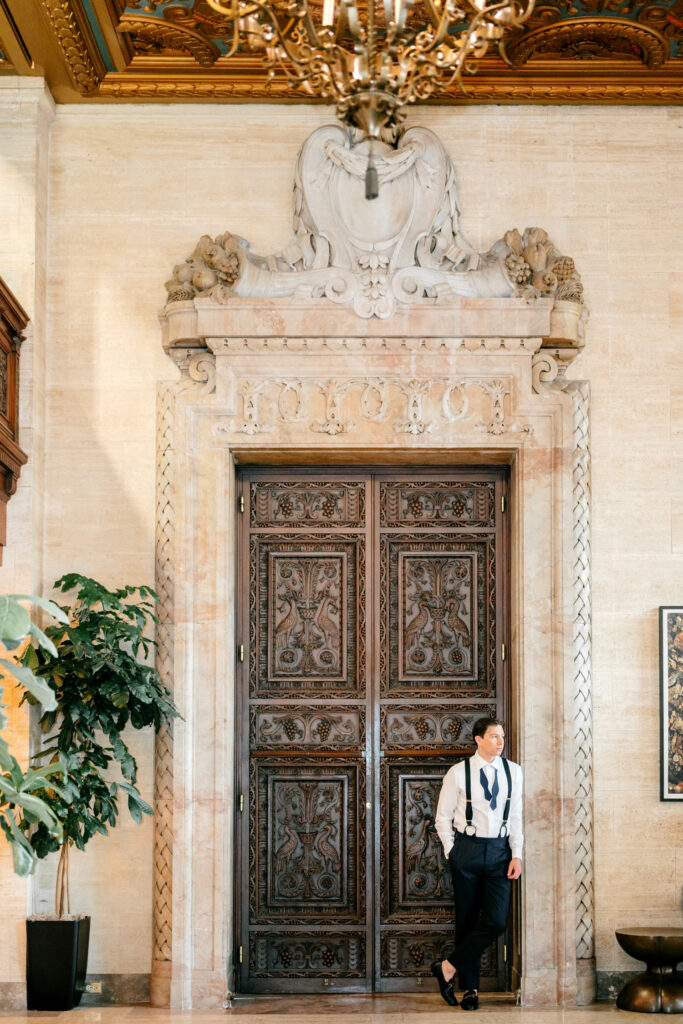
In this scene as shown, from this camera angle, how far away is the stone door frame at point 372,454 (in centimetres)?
696

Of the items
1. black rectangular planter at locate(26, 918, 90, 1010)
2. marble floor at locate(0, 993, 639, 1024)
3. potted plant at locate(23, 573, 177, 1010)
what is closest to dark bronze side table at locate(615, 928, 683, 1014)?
marble floor at locate(0, 993, 639, 1024)

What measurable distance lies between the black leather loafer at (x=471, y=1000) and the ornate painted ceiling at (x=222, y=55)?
4.96 m

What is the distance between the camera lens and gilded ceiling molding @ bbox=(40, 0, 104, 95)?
250 inches

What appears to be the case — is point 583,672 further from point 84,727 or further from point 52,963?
point 52,963

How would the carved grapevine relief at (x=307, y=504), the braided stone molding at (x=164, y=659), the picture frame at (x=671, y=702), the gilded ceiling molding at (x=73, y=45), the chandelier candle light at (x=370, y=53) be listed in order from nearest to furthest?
the chandelier candle light at (x=370, y=53), the gilded ceiling molding at (x=73, y=45), the braided stone molding at (x=164, y=659), the picture frame at (x=671, y=702), the carved grapevine relief at (x=307, y=504)

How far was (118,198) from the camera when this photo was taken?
732 centimetres

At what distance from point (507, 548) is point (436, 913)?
212 centimetres

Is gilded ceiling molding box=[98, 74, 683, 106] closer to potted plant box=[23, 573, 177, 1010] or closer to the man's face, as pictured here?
potted plant box=[23, 573, 177, 1010]

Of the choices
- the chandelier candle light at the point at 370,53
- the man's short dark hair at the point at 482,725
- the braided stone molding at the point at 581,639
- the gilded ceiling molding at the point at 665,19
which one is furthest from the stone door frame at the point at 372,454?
the chandelier candle light at the point at 370,53

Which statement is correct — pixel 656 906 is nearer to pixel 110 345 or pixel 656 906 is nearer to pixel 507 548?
pixel 507 548

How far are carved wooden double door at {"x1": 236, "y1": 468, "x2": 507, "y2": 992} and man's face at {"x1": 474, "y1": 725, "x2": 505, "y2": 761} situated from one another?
0.57m

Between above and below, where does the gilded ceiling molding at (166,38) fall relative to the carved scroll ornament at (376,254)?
above

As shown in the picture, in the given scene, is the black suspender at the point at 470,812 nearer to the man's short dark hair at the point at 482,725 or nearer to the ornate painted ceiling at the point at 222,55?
the man's short dark hair at the point at 482,725

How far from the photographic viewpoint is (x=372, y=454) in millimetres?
7184
